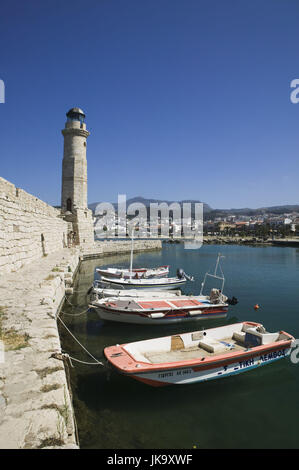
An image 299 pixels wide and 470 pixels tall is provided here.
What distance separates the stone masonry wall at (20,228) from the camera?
34.0 ft

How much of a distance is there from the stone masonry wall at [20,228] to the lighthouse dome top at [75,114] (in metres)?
17.8

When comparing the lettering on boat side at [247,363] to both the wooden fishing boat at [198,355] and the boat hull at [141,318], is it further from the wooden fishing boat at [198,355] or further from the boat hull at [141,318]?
the boat hull at [141,318]

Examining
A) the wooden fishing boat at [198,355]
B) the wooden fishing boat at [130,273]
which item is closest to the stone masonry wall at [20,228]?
the wooden fishing boat at [130,273]

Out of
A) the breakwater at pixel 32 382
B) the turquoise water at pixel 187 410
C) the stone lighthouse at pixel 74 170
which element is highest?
the stone lighthouse at pixel 74 170

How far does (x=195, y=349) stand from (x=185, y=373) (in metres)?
1.35

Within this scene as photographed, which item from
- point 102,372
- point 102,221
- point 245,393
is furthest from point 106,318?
point 102,221

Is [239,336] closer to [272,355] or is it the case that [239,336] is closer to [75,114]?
[272,355]

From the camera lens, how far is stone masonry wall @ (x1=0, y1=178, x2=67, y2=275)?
10367 mm

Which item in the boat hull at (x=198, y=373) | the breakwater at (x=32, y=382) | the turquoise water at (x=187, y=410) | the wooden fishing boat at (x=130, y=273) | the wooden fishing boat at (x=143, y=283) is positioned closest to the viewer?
the breakwater at (x=32, y=382)

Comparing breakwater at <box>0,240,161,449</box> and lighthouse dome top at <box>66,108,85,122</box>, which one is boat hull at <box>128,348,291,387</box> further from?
lighthouse dome top at <box>66,108,85,122</box>
